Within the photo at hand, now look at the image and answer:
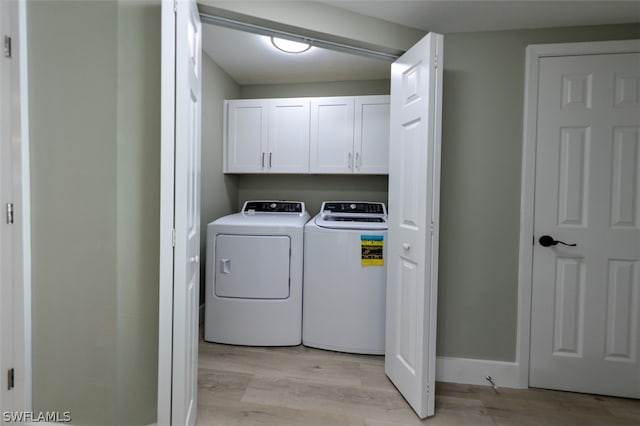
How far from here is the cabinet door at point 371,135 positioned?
8.63 ft

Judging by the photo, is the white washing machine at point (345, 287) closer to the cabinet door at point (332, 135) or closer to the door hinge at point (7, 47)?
the cabinet door at point (332, 135)

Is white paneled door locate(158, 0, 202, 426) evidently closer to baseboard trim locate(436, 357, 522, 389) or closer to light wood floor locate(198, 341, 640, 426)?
light wood floor locate(198, 341, 640, 426)

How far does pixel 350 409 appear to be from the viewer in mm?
1617

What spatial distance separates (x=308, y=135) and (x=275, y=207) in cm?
77

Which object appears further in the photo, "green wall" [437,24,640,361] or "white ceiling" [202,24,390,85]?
"white ceiling" [202,24,390,85]

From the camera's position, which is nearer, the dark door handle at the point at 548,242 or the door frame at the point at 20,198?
the door frame at the point at 20,198

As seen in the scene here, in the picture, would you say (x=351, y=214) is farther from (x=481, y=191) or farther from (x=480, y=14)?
(x=480, y=14)

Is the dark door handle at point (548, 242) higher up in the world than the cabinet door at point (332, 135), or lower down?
lower down

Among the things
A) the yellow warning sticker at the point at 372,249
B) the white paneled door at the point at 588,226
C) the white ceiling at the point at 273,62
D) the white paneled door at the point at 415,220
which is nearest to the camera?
the white paneled door at the point at 415,220

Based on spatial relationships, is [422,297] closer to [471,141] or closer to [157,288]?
[471,141]

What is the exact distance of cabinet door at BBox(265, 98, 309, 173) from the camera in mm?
2732

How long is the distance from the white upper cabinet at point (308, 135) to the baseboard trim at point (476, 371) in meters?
1.60

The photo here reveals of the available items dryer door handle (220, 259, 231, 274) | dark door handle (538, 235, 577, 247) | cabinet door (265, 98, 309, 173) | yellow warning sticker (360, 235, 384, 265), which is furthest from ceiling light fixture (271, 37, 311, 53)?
dark door handle (538, 235, 577, 247)

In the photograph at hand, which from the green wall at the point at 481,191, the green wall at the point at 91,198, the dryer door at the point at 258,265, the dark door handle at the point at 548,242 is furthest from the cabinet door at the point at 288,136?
the dark door handle at the point at 548,242
